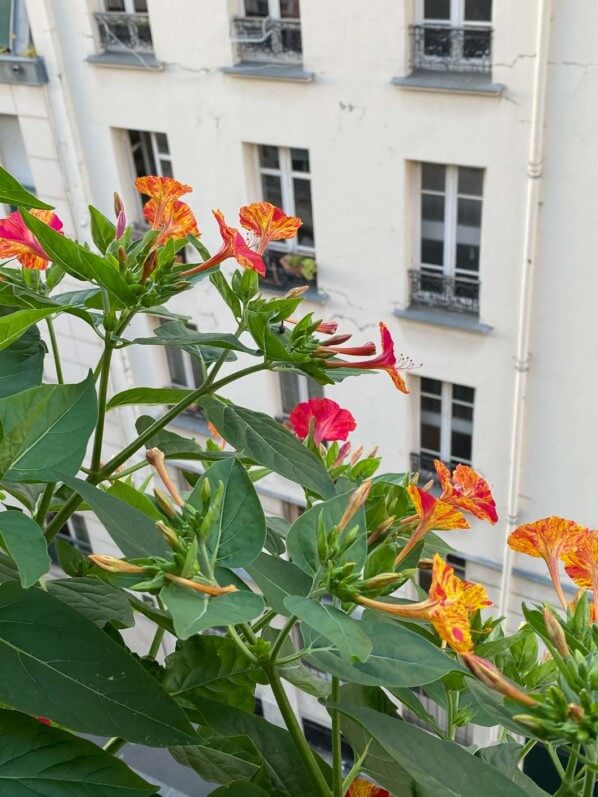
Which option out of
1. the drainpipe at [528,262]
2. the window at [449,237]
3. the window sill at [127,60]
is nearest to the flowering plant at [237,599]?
the drainpipe at [528,262]

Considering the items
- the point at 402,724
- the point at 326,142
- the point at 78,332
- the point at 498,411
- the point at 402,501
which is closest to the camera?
the point at 402,724

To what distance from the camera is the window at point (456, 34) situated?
1.89 m

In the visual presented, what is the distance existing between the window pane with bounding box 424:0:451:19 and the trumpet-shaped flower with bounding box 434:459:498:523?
176 cm

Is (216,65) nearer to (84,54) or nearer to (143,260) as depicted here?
(84,54)

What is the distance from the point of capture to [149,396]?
0.50 metres

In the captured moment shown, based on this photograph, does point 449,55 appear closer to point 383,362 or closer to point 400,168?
point 400,168

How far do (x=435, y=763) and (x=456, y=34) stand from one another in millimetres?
1904

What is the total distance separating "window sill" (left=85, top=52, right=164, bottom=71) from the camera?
2.32 metres

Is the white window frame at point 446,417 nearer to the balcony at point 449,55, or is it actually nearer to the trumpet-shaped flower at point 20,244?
the balcony at point 449,55

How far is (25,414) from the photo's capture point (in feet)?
1.15

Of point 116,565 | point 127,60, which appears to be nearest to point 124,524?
point 116,565

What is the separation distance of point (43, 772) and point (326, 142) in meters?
1.99

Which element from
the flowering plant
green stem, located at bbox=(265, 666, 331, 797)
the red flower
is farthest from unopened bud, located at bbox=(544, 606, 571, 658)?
the red flower

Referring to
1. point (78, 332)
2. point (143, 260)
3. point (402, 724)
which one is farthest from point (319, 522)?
point (78, 332)
